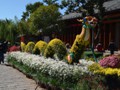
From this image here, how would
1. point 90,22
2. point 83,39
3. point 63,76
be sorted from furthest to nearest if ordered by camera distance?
point 83,39 < point 90,22 < point 63,76

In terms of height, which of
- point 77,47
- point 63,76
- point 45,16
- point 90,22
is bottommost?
point 63,76

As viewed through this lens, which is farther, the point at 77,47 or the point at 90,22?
the point at 77,47

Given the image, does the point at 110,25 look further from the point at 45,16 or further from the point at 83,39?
the point at 83,39

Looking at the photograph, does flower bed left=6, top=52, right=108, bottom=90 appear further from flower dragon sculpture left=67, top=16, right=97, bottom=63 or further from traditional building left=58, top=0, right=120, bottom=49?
traditional building left=58, top=0, right=120, bottom=49

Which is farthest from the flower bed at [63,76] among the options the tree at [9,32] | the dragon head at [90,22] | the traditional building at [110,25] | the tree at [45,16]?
the tree at [9,32]

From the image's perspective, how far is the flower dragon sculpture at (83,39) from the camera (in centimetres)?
1132

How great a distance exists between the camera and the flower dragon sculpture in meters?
11.3

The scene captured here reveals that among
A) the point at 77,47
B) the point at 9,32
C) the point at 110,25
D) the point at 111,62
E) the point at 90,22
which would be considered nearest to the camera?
the point at 111,62

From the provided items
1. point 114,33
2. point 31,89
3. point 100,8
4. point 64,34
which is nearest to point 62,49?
point 31,89

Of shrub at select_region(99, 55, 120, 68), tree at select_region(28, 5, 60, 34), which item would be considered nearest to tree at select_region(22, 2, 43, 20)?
tree at select_region(28, 5, 60, 34)

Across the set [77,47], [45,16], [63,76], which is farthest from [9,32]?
[63,76]

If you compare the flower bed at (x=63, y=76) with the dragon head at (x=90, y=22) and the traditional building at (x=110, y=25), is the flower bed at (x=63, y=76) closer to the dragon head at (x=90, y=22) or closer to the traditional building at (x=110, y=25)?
the dragon head at (x=90, y=22)

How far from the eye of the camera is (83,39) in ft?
37.4

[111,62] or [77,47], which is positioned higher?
[77,47]
